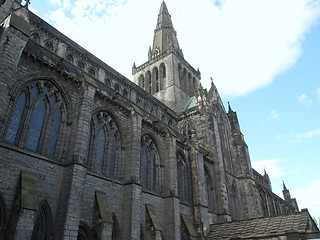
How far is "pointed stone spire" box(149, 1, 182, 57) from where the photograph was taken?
154ft

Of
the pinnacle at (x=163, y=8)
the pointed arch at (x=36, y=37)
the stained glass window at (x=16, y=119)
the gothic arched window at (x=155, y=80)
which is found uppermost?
the pinnacle at (x=163, y=8)

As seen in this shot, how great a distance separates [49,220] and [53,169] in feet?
7.12

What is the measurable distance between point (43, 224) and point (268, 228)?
13.9m

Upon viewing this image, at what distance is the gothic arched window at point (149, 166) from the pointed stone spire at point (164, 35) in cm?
2791

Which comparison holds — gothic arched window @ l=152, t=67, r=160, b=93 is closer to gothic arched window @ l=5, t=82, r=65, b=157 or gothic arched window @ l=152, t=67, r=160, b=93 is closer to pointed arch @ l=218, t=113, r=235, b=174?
pointed arch @ l=218, t=113, r=235, b=174

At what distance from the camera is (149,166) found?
1894 cm

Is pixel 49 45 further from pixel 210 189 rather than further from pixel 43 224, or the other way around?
pixel 210 189

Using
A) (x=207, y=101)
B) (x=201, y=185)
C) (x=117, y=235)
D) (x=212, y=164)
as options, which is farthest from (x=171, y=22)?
(x=117, y=235)

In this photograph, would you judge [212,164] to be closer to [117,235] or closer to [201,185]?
[201,185]

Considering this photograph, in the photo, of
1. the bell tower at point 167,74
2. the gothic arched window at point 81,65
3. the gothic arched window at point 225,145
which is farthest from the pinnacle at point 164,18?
the gothic arched window at point 81,65

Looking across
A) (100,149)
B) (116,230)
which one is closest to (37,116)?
(100,149)

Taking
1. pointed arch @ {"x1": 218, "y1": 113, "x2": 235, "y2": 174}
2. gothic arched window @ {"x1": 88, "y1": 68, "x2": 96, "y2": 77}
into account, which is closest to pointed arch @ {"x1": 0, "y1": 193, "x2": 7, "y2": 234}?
gothic arched window @ {"x1": 88, "y1": 68, "x2": 96, "y2": 77}

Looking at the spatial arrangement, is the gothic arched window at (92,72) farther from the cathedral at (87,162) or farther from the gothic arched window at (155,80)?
the gothic arched window at (155,80)

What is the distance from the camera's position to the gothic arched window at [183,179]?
21.6 m
